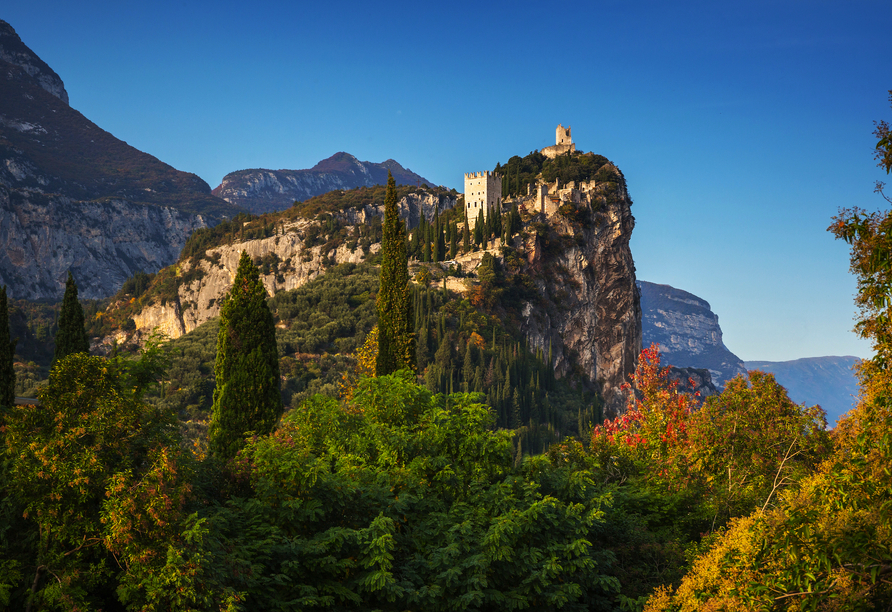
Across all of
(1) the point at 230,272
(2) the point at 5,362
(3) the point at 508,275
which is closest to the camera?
(2) the point at 5,362

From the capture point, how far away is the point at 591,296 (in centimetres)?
10188

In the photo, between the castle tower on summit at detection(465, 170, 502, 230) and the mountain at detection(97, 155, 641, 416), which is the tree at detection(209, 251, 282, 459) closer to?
the mountain at detection(97, 155, 641, 416)

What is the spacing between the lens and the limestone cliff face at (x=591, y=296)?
93.2 m

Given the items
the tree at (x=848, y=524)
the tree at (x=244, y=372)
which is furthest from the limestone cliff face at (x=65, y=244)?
the tree at (x=848, y=524)

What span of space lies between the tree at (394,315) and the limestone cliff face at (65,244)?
16560cm

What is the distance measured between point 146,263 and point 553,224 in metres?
148

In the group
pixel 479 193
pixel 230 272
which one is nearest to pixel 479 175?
pixel 479 193

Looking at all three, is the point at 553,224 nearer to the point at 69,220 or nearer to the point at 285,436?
the point at 285,436

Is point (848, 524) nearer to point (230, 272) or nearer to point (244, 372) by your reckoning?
point (244, 372)

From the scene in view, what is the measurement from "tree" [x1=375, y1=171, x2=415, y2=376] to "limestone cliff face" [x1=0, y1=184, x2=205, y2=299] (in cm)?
16560

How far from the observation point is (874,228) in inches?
246

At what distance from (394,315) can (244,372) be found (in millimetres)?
7222

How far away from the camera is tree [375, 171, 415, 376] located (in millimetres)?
24297

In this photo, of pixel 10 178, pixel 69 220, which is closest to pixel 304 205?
pixel 69 220
